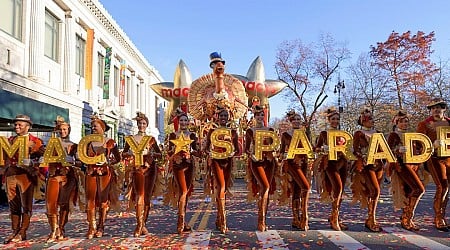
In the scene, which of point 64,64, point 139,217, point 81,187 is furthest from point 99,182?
point 64,64

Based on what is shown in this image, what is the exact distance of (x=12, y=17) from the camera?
1900 centimetres

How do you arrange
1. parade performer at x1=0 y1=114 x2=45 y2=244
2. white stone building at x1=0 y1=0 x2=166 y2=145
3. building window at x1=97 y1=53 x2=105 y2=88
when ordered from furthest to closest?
1. building window at x1=97 y1=53 x2=105 y2=88
2. white stone building at x1=0 y1=0 x2=166 y2=145
3. parade performer at x1=0 y1=114 x2=45 y2=244

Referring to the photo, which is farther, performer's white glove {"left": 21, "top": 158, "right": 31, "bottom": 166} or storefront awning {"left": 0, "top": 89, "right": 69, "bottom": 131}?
storefront awning {"left": 0, "top": 89, "right": 69, "bottom": 131}

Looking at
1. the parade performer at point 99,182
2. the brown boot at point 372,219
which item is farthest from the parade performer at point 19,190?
the brown boot at point 372,219

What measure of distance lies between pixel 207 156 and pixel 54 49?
19623 mm

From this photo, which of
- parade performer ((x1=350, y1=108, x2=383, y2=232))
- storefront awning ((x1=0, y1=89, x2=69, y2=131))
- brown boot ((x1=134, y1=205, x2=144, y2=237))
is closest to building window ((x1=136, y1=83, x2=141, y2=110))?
storefront awning ((x1=0, y1=89, x2=69, y2=131))

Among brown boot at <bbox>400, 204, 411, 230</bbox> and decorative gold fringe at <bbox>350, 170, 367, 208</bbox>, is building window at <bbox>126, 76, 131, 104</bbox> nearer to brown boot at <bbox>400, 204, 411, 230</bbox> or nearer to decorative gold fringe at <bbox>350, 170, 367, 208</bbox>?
decorative gold fringe at <bbox>350, 170, 367, 208</bbox>

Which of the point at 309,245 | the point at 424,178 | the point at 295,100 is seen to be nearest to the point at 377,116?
the point at 295,100

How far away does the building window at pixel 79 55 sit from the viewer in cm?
2781

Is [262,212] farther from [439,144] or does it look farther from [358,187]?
[439,144]

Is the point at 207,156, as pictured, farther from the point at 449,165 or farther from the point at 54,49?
the point at 54,49

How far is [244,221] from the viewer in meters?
8.67

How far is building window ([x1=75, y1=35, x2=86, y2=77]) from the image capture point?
91.2 feet

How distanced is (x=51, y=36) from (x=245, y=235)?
807 inches
